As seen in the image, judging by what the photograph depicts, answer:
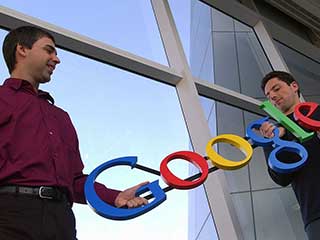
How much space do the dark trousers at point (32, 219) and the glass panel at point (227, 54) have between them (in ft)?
5.85

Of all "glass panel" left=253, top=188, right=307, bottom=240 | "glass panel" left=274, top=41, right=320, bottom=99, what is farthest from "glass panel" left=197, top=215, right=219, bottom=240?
"glass panel" left=274, top=41, right=320, bottom=99

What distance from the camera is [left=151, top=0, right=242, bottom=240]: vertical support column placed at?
6.41ft

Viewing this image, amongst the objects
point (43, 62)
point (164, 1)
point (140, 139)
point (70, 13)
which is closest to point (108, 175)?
point (140, 139)

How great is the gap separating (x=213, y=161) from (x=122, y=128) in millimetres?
779

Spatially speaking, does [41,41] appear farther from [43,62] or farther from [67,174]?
[67,174]

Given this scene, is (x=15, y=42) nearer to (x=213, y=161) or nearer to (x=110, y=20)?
(x=213, y=161)

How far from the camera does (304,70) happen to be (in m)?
3.59

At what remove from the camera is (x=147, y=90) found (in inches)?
91.4

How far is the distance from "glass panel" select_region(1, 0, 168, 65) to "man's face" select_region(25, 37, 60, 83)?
876 mm

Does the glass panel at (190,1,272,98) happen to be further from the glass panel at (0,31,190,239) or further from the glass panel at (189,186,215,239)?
the glass panel at (189,186,215,239)

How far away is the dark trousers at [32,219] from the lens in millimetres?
920

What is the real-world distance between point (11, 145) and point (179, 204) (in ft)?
3.47

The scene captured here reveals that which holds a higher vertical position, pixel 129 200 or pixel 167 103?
pixel 167 103

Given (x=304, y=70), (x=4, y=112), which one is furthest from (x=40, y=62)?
(x=304, y=70)
